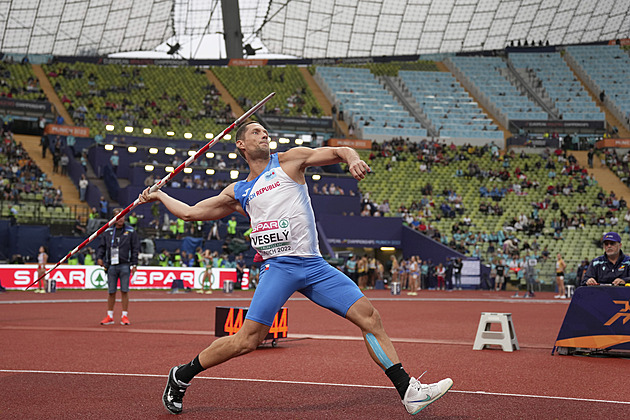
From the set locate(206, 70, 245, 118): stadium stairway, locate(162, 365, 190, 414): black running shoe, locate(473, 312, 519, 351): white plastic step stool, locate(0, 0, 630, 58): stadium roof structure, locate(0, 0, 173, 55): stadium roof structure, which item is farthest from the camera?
locate(0, 0, 630, 58): stadium roof structure

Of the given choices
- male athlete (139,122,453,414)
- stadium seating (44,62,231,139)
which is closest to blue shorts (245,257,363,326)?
male athlete (139,122,453,414)

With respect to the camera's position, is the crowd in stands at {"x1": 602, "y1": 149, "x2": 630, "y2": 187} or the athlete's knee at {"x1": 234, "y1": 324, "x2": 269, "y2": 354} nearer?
the athlete's knee at {"x1": 234, "y1": 324, "x2": 269, "y2": 354}

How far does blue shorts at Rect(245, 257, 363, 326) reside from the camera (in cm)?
544

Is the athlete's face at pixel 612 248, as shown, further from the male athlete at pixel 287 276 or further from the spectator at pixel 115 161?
the spectator at pixel 115 161

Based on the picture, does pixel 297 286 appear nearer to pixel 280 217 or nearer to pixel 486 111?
pixel 280 217

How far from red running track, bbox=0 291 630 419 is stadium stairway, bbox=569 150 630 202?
1456 inches

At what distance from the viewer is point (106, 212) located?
34.1 meters

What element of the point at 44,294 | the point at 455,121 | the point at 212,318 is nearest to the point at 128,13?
the point at 455,121

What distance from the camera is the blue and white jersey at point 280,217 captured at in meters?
5.50

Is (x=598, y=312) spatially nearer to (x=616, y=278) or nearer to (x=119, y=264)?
(x=616, y=278)

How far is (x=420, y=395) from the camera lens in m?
5.11

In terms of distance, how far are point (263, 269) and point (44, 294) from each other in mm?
21310

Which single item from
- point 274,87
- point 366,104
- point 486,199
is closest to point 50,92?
point 274,87

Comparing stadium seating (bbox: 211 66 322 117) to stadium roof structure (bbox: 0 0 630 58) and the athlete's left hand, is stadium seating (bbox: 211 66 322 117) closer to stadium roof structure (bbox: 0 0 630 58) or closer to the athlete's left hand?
stadium roof structure (bbox: 0 0 630 58)
